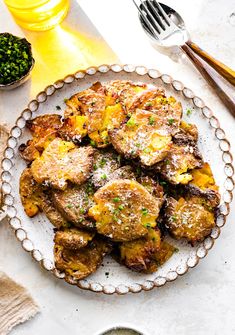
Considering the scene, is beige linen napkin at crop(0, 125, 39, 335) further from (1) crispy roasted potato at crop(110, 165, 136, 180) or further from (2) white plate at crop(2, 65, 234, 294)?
(1) crispy roasted potato at crop(110, 165, 136, 180)

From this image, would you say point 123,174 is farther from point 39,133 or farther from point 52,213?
point 39,133

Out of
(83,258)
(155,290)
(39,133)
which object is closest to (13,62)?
(39,133)

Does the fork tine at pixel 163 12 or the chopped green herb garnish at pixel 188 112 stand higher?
the fork tine at pixel 163 12

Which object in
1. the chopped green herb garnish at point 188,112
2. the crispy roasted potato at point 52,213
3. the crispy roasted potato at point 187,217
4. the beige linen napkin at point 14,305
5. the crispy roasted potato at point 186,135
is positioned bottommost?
the crispy roasted potato at point 187,217

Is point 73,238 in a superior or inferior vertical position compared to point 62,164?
inferior

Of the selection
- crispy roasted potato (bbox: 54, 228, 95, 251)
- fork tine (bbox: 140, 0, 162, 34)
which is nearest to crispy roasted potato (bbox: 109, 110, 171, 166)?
crispy roasted potato (bbox: 54, 228, 95, 251)

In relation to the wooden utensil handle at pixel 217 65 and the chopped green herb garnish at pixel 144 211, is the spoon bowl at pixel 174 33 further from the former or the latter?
the chopped green herb garnish at pixel 144 211

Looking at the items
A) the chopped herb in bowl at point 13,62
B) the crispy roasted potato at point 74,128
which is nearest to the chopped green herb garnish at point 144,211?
the crispy roasted potato at point 74,128
